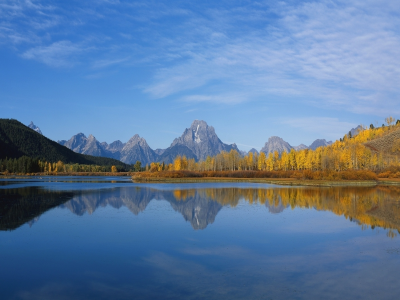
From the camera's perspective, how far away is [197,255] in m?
14.0

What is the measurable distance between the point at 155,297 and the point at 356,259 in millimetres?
9133

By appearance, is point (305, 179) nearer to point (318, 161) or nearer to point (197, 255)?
point (318, 161)

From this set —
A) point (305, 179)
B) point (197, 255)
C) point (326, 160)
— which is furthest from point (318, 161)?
point (197, 255)

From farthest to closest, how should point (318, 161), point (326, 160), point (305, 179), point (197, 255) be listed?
point (318, 161)
point (326, 160)
point (305, 179)
point (197, 255)

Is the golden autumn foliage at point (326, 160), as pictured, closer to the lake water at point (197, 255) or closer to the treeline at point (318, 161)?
the treeline at point (318, 161)

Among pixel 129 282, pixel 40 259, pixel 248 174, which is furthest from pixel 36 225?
pixel 248 174

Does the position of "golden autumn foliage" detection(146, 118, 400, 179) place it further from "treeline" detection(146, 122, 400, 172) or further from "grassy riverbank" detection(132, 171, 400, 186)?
"grassy riverbank" detection(132, 171, 400, 186)

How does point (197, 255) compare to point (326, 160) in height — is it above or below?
below

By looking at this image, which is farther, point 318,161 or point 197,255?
point 318,161

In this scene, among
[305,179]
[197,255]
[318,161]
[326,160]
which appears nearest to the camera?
[197,255]

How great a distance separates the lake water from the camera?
33.2ft

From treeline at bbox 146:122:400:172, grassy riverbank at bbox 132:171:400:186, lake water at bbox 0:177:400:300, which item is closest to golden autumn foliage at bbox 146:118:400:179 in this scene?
treeline at bbox 146:122:400:172

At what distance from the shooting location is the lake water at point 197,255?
1011 centimetres

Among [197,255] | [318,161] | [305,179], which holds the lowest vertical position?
[197,255]
